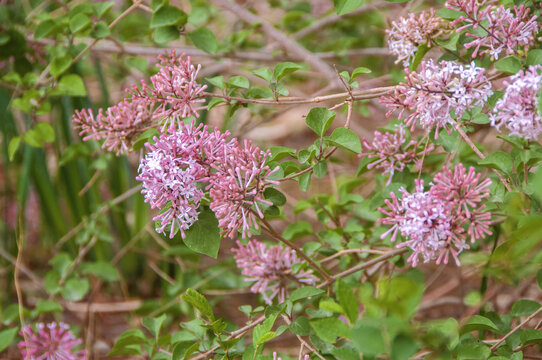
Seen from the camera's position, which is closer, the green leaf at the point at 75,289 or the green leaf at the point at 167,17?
the green leaf at the point at 167,17

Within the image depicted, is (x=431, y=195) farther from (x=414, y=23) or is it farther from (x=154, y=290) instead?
(x=154, y=290)

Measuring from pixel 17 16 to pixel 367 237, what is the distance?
3.16ft

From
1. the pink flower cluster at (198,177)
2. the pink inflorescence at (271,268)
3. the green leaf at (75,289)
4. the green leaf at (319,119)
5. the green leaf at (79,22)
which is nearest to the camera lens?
the pink flower cluster at (198,177)

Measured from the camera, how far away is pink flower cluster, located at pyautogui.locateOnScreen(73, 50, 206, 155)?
0.76m

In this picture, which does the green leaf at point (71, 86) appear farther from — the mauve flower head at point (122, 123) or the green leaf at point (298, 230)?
the green leaf at point (298, 230)

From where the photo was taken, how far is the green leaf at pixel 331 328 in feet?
1.78

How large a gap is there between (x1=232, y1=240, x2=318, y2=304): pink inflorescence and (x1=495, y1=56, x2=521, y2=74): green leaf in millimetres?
432

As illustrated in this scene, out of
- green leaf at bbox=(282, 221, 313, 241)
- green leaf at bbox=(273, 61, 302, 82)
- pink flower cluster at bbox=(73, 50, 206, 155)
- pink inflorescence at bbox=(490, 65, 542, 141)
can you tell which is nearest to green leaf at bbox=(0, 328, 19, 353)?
pink flower cluster at bbox=(73, 50, 206, 155)

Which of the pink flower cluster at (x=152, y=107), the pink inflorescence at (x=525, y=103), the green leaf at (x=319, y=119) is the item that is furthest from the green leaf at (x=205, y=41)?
the pink inflorescence at (x=525, y=103)

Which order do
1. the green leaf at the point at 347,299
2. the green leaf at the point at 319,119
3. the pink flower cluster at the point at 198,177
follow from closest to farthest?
the green leaf at the point at 347,299, the pink flower cluster at the point at 198,177, the green leaf at the point at 319,119

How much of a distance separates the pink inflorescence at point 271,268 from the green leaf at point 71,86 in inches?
17.8

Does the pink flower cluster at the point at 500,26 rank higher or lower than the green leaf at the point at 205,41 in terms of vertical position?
higher

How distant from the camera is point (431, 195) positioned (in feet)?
2.09

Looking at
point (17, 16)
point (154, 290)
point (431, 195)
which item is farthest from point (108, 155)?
point (431, 195)
